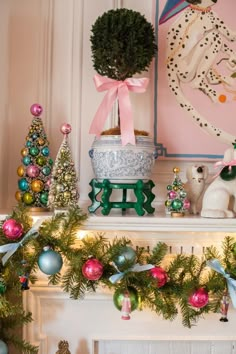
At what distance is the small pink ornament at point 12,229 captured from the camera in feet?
3.37

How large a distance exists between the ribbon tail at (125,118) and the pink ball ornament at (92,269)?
306 mm

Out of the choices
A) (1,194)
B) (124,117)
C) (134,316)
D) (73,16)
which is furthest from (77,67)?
(134,316)

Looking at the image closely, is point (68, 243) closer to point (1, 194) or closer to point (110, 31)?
point (1, 194)

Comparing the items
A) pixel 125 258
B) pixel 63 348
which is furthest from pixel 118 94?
pixel 63 348

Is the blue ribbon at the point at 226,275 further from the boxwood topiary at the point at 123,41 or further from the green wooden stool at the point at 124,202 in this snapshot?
the boxwood topiary at the point at 123,41

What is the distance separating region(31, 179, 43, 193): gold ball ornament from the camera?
119cm

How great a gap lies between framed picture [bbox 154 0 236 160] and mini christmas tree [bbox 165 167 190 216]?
0.54ft

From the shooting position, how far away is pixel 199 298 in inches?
42.0

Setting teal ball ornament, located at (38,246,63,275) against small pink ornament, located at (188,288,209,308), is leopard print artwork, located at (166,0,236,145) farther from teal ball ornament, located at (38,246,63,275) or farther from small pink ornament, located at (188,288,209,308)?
teal ball ornament, located at (38,246,63,275)

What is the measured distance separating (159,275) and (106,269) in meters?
0.13

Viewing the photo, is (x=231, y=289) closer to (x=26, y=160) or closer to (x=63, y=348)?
(x=63, y=348)

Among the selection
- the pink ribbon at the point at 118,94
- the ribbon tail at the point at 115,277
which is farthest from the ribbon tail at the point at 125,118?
the ribbon tail at the point at 115,277

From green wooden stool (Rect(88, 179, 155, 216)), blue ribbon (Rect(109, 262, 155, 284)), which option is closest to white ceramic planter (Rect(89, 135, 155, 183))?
green wooden stool (Rect(88, 179, 155, 216))

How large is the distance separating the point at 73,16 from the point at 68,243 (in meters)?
0.69
